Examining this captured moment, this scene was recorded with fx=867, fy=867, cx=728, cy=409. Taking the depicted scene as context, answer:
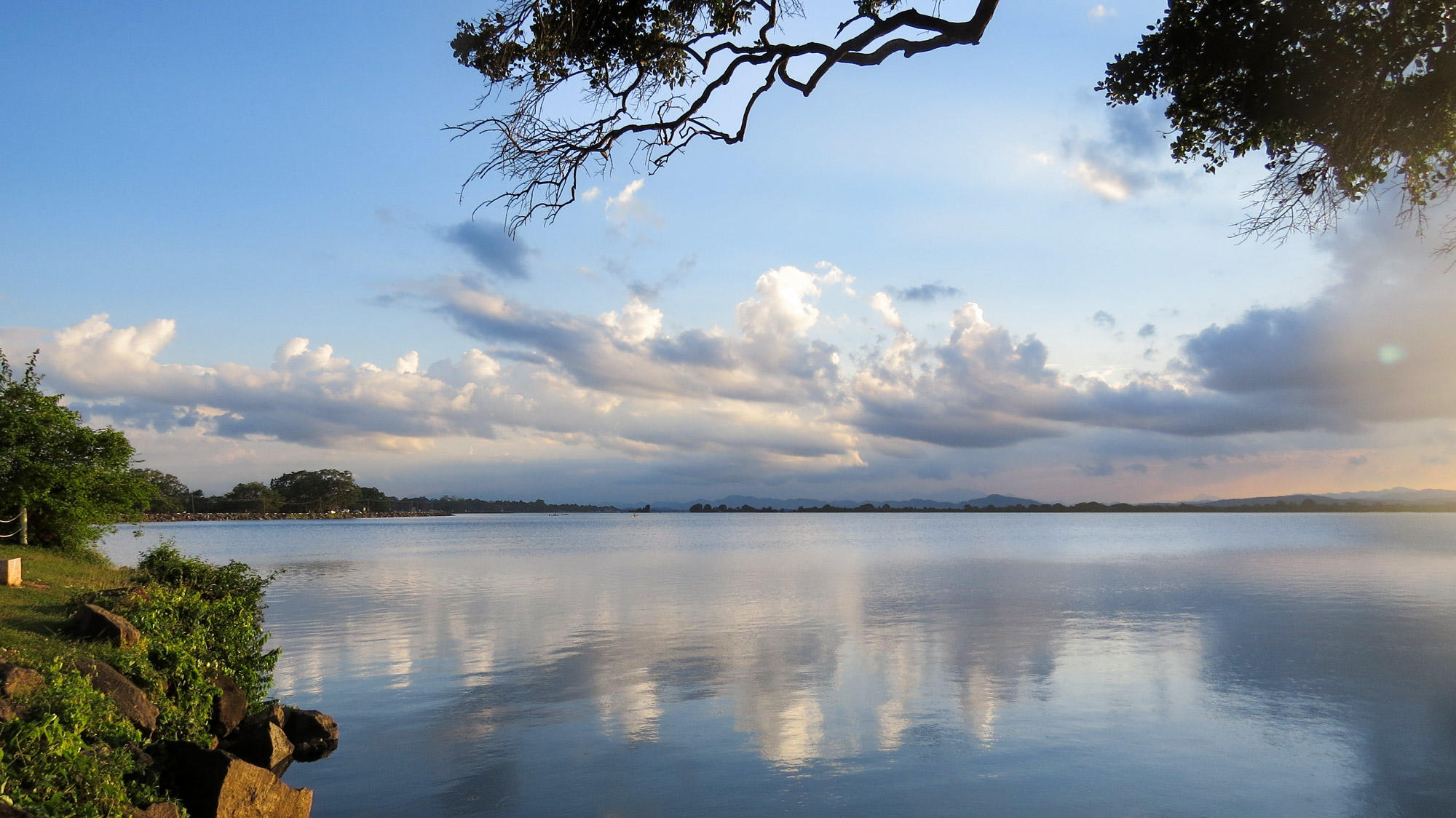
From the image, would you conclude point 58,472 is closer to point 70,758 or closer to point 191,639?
point 191,639

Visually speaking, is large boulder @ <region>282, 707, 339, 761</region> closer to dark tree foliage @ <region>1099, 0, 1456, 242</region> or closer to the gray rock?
the gray rock

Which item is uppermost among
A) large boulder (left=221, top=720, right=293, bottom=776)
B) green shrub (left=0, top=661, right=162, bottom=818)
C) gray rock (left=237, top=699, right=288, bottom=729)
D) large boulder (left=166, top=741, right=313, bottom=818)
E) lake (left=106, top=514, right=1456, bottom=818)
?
green shrub (left=0, top=661, right=162, bottom=818)

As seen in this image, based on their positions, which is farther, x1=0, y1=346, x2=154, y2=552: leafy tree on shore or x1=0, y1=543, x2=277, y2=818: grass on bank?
x1=0, y1=346, x2=154, y2=552: leafy tree on shore

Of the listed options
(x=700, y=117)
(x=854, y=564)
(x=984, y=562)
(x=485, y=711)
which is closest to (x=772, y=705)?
(x=485, y=711)

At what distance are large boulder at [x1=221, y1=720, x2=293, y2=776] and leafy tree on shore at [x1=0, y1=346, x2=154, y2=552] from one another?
1710 centimetres

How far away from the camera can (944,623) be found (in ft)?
79.2

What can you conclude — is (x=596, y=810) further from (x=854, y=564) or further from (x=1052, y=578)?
(x=854, y=564)

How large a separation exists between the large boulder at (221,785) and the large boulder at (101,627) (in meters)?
3.23

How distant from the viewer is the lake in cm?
1056

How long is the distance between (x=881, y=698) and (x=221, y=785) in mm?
10252

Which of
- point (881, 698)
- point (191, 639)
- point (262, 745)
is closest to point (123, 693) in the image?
point (262, 745)

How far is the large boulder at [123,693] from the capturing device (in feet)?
29.1

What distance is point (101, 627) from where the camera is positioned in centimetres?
1145

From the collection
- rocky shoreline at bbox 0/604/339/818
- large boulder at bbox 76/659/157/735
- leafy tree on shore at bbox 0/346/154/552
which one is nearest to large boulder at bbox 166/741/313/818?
rocky shoreline at bbox 0/604/339/818
